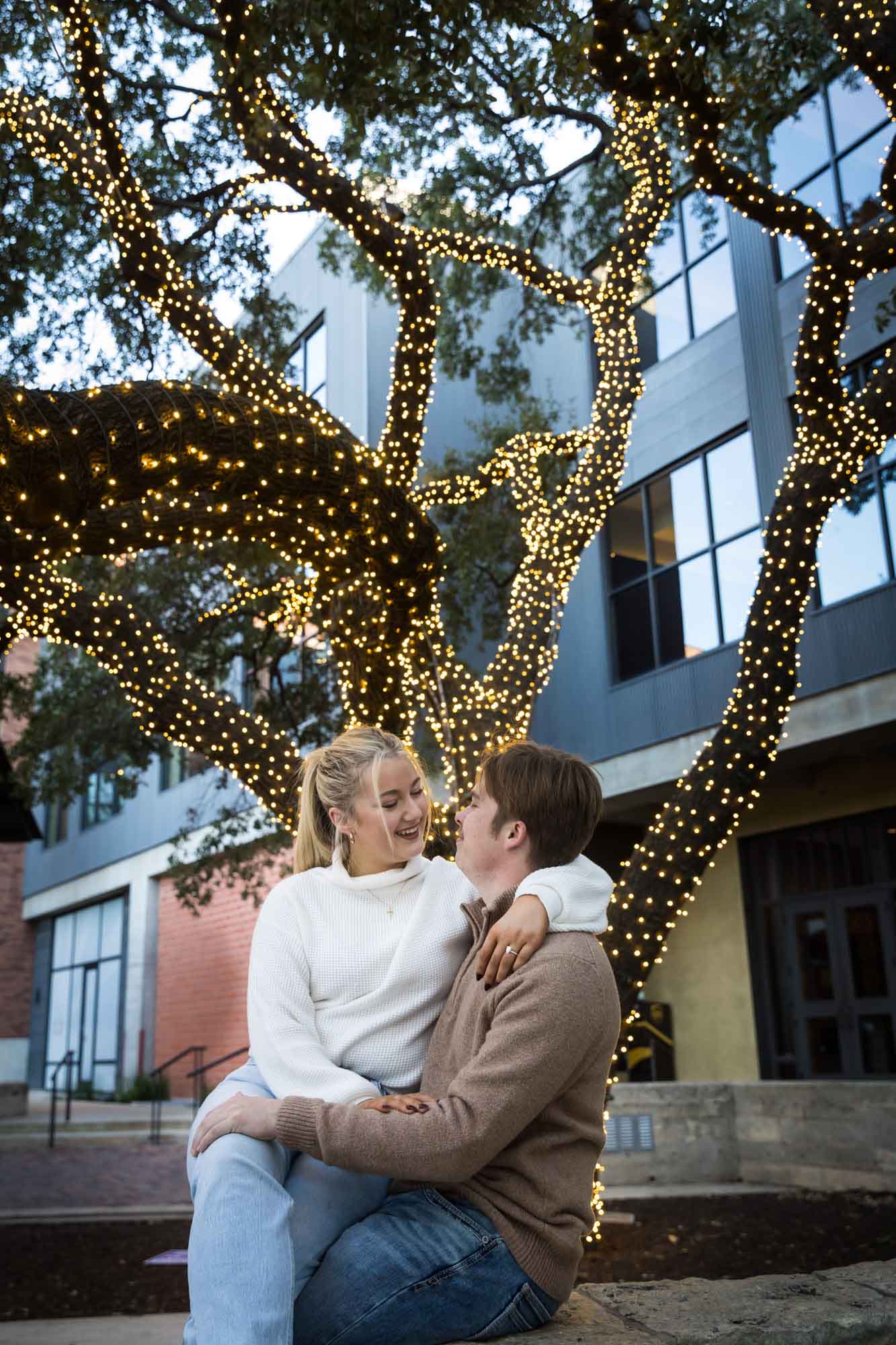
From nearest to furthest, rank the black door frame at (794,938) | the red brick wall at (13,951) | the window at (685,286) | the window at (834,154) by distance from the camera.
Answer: the window at (834,154) → the black door frame at (794,938) → the window at (685,286) → the red brick wall at (13,951)

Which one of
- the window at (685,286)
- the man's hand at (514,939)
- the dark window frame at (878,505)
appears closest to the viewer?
the man's hand at (514,939)

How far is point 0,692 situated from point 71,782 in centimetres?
199

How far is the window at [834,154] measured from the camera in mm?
11648

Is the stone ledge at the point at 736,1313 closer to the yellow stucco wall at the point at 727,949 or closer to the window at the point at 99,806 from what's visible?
the yellow stucco wall at the point at 727,949

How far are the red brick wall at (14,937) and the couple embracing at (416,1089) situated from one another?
25.8m

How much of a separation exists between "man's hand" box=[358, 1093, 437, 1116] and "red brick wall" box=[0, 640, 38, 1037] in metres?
26.1

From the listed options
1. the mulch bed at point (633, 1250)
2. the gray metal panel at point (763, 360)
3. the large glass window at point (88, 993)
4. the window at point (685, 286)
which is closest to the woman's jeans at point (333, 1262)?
the mulch bed at point (633, 1250)

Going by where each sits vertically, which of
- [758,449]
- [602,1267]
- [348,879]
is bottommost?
[602,1267]

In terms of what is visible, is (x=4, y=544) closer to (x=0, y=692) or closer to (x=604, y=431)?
(x=604, y=431)

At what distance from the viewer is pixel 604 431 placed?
7.28m

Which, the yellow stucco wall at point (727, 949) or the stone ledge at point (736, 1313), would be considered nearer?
the stone ledge at point (736, 1313)

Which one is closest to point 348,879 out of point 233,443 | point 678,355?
point 233,443

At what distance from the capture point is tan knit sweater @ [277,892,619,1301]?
1957mm

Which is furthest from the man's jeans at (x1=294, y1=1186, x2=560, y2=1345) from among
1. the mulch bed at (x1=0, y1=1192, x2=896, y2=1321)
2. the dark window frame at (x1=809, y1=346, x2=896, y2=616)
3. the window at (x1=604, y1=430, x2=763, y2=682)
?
the window at (x1=604, y1=430, x2=763, y2=682)
